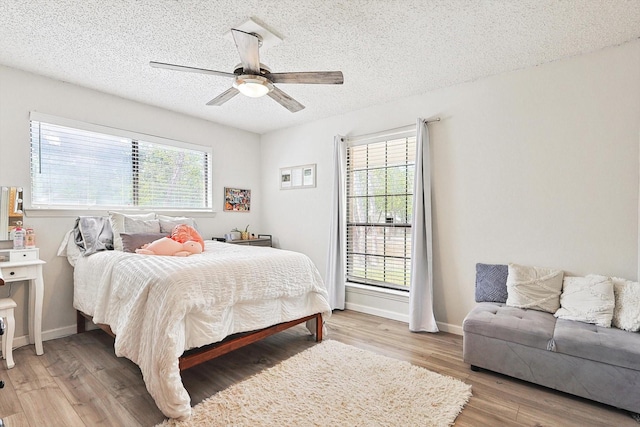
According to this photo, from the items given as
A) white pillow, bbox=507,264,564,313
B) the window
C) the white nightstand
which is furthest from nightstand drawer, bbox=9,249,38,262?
white pillow, bbox=507,264,564,313

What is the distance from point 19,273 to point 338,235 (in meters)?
3.11

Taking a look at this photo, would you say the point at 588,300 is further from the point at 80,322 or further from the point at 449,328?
the point at 80,322

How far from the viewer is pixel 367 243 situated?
4.02 metres

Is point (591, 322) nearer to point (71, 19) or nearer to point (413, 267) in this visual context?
point (413, 267)

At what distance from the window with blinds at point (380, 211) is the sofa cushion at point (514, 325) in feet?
3.80

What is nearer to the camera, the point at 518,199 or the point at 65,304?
the point at 518,199

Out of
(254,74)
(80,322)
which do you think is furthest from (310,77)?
(80,322)

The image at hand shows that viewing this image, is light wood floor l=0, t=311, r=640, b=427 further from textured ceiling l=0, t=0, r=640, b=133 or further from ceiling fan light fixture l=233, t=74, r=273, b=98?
textured ceiling l=0, t=0, r=640, b=133

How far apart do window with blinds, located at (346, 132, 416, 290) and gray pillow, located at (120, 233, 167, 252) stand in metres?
2.37

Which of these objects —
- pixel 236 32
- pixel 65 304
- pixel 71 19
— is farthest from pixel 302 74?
pixel 65 304

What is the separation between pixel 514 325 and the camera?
7.52ft

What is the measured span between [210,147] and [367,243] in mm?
2602

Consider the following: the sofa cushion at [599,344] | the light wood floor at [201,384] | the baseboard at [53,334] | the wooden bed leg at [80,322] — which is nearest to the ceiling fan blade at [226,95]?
the light wood floor at [201,384]

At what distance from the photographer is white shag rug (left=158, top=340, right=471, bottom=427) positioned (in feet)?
5.98
